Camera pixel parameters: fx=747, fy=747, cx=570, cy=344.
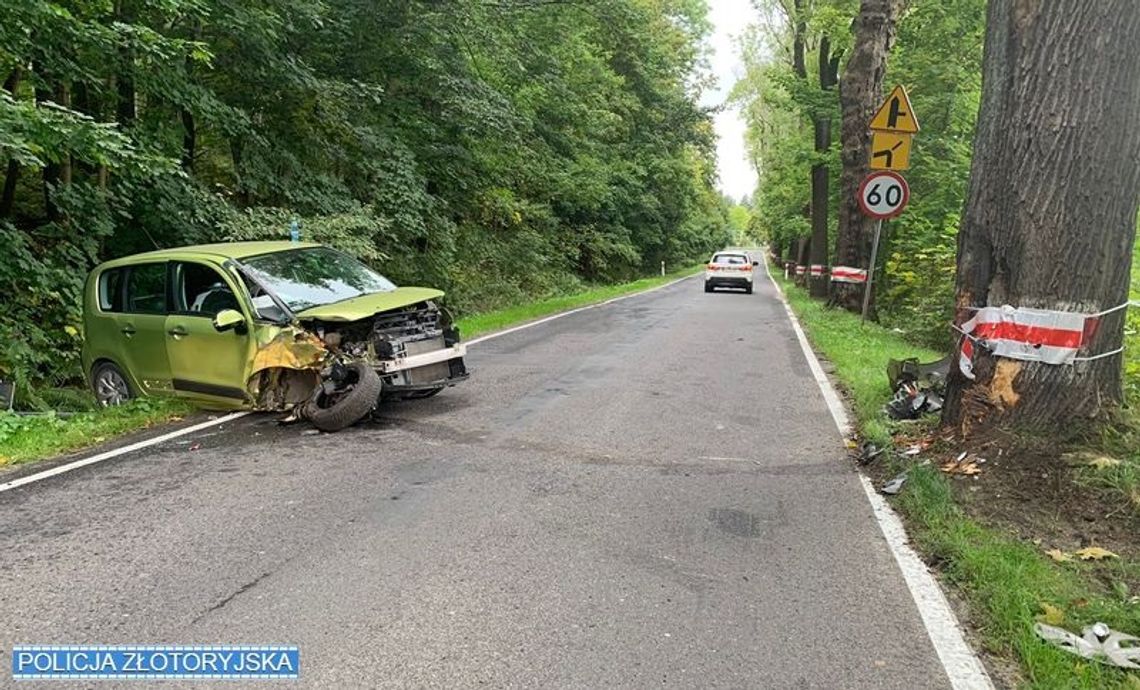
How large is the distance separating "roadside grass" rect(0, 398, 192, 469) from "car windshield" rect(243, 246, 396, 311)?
167 centimetres

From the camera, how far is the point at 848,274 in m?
18.1

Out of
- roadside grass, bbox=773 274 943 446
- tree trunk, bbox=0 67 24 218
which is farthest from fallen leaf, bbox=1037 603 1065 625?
tree trunk, bbox=0 67 24 218

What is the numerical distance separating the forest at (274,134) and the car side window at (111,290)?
1.17m

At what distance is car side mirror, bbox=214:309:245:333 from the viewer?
6582 millimetres

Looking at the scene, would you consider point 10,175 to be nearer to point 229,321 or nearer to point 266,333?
point 229,321

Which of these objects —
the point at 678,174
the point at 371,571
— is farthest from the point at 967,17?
the point at 678,174

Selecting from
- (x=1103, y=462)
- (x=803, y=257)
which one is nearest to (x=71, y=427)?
(x=1103, y=462)

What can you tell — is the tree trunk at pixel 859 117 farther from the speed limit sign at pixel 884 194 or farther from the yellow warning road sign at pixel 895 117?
the yellow warning road sign at pixel 895 117

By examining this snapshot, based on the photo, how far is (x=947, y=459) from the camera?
5.34m

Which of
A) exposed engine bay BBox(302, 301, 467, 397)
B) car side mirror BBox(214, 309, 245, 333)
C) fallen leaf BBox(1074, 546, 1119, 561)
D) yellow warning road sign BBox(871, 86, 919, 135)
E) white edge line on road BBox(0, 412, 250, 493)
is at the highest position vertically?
yellow warning road sign BBox(871, 86, 919, 135)

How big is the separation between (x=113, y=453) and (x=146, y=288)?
2139 millimetres

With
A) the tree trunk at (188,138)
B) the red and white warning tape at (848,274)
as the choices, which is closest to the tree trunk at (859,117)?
the red and white warning tape at (848,274)

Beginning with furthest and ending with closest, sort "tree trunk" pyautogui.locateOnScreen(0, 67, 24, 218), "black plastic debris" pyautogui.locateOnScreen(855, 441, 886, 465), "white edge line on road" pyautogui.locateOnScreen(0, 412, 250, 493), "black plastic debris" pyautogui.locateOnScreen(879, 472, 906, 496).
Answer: "tree trunk" pyautogui.locateOnScreen(0, 67, 24, 218) < "black plastic debris" pyautogui.locateOnScreen(855, 441, 886, 465) < "white edge line on road" pyautogui.locateOnScreen(0, 412, 250, 493) < "black plastic debris" pyautogui.locateOnScreen(879, 472, 906, 496)

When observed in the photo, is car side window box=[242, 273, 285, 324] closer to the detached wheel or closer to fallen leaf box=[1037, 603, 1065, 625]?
the detached wheel
